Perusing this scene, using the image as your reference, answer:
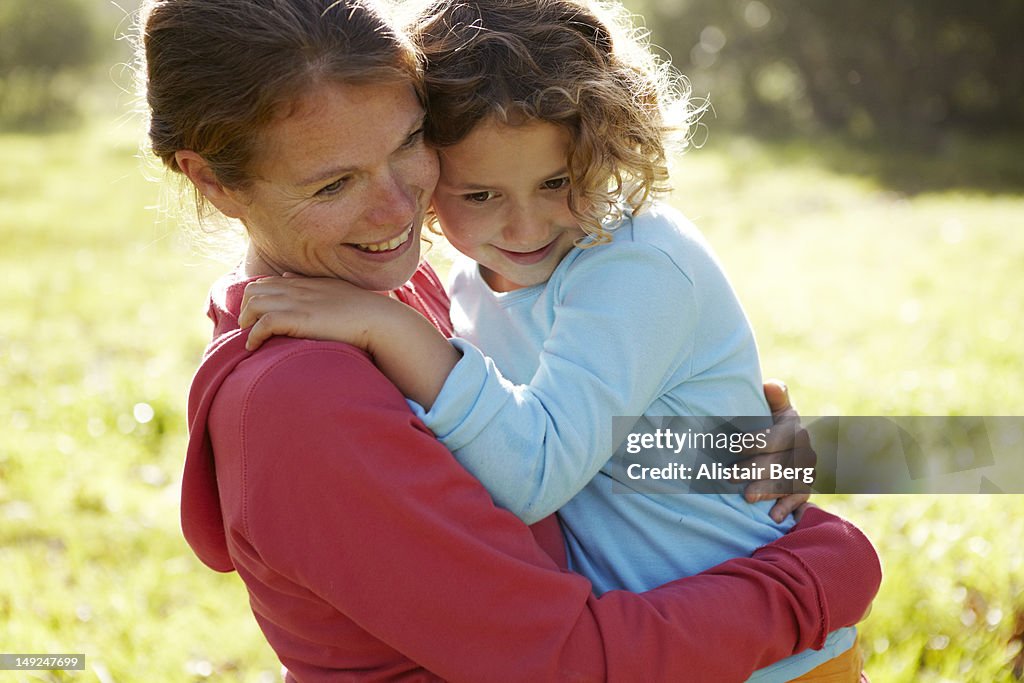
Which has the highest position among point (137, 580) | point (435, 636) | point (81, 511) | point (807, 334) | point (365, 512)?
point (365, 512)

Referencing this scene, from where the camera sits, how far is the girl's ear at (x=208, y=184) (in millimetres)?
1852

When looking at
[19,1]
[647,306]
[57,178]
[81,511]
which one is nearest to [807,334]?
[81,511]

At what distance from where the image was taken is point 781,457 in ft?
7.22

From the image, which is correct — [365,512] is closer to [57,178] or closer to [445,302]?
[445,302]

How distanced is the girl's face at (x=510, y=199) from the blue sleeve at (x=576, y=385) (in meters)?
0.13

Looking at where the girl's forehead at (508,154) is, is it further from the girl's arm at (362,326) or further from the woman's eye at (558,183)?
the girl's arm at (362,326)

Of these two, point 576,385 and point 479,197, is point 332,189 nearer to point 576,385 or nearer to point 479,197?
point 479,197

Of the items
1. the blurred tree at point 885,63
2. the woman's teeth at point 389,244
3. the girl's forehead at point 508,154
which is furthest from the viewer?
the blurred tree at point 885,63

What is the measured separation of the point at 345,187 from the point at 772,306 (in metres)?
6.22

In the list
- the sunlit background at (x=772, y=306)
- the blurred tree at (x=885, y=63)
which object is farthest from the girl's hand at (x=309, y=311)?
the blurred tree at (x=885, y=63)

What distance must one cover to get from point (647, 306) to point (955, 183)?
40.9ft

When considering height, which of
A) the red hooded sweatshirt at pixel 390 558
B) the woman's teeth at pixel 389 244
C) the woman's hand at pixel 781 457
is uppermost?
the woman's teeth at pixel 389 244

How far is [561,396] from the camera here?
5.94 ft

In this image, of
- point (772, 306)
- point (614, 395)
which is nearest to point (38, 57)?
point (772, 306)
